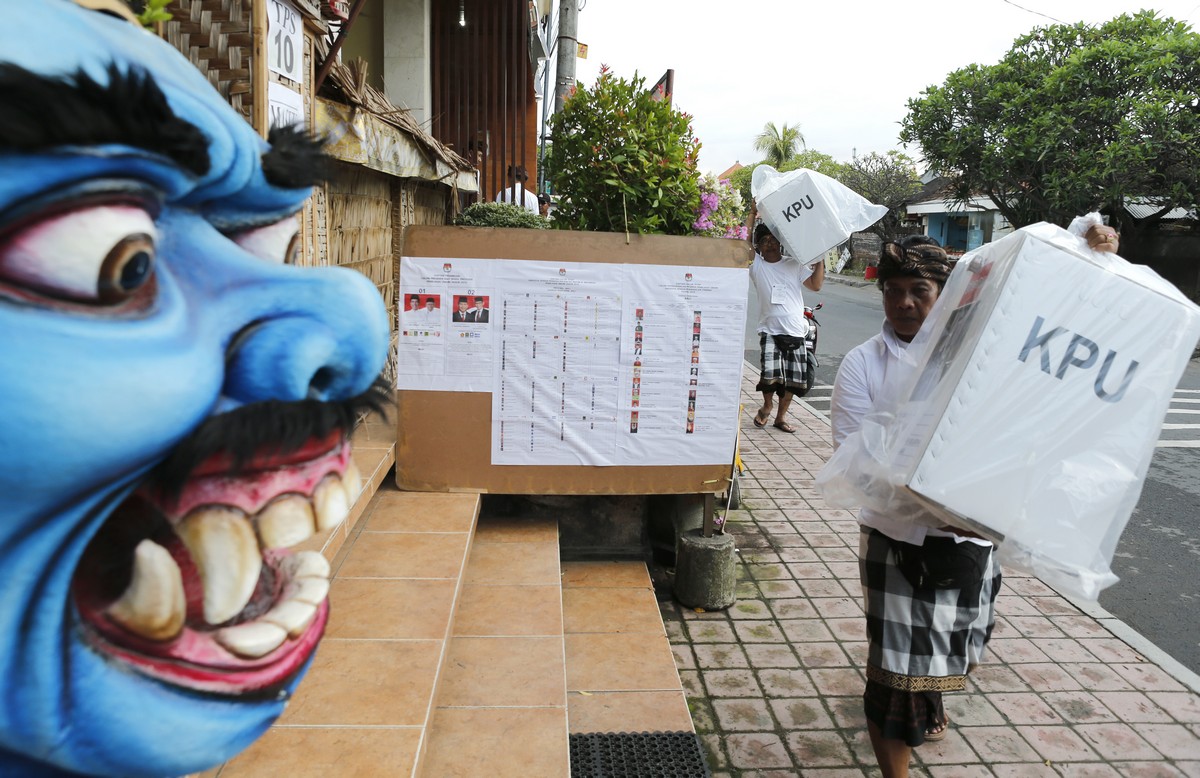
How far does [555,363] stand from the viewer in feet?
14.5

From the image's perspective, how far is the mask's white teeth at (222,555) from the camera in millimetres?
877

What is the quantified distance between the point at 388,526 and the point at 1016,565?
2814 mm

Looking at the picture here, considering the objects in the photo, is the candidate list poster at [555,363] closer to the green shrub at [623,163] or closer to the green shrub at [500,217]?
the green shrub at [623,163]

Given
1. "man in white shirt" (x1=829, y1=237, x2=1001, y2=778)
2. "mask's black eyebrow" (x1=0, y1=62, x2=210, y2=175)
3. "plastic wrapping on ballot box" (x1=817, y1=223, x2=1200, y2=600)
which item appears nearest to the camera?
"mask's black eyebrow" (x1=0, y1=62, x2=210, y2=175)

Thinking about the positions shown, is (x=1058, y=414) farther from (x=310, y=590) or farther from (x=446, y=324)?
(x=446, y=324)

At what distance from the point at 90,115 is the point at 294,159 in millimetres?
336

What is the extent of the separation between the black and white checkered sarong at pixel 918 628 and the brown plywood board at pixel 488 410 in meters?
1.85

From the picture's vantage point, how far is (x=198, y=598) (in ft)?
2.92

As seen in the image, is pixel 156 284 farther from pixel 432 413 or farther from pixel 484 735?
pixel 432 413

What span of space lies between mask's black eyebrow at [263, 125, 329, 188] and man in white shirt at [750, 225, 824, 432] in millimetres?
6493

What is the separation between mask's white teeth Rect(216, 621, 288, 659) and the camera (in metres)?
0.91

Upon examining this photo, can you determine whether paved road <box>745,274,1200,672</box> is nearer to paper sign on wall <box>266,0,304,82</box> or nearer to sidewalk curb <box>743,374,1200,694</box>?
sidewalk curb <box>743,374,1200,694</box>

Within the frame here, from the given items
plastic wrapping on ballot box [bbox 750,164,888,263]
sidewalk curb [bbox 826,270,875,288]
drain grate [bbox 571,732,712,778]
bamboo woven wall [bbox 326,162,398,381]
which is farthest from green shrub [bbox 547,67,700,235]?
sidewalk curb [bbox 826,270,875,288]

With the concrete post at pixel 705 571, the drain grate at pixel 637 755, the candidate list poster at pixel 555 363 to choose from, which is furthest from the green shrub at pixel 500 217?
the drain grate at pixel 637 755
